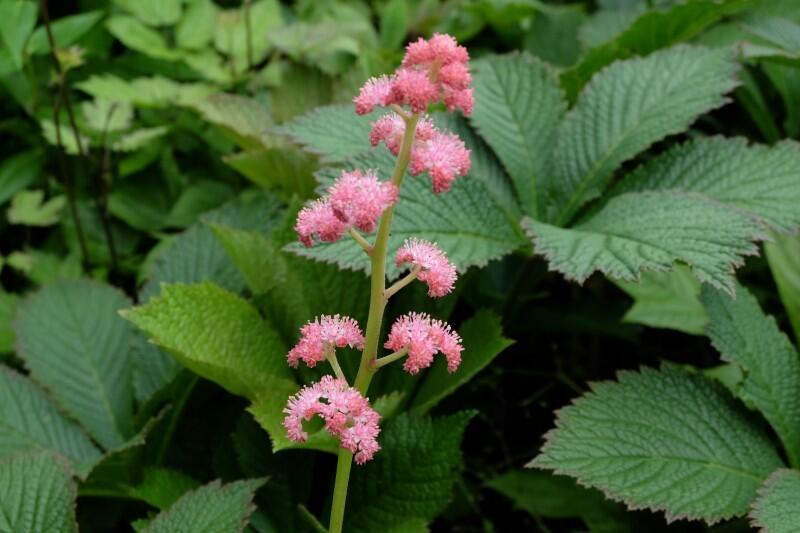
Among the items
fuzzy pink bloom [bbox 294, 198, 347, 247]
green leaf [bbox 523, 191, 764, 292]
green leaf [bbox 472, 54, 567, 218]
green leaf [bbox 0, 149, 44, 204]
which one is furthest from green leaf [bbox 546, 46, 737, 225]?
green leaf [bbox 0, 149, 44, 204]

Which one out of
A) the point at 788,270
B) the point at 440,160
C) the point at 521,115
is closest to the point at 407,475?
the point at 440,160

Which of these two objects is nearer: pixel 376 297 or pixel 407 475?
pixel 376 297

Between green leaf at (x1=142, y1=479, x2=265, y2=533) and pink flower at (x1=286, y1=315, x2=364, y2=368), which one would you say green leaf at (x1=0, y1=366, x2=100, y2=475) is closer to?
green leaf at (x1=142, y1=479, x2=265, y2=533)

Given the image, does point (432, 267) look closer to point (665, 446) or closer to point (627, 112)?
point (665, 446)

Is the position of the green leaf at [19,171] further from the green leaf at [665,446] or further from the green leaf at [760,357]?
the green leaf at [760,357]

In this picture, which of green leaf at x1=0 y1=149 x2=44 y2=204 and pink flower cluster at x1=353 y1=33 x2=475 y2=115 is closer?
pink flower cluster at x1=353 y1=33 x2=475 y2=115

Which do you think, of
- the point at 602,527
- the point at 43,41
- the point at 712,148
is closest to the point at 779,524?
the point at 602,527
